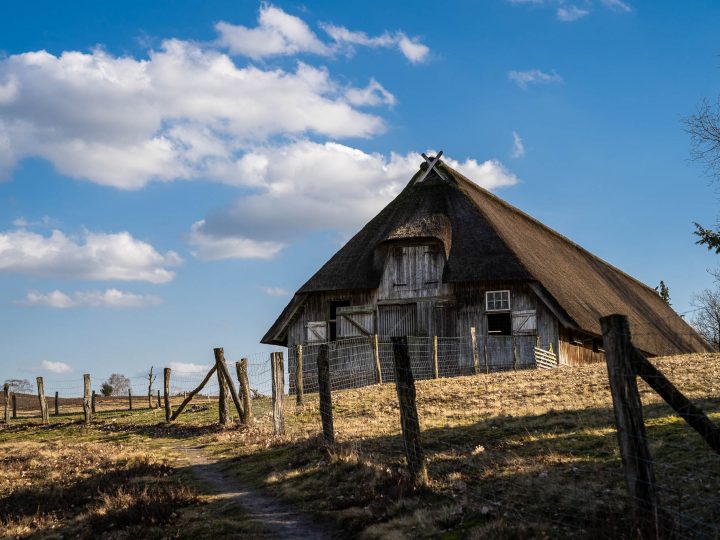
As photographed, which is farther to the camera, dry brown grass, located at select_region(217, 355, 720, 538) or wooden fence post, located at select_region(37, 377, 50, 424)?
wooden fence post, located at select_region(37, 377, 50, 424)

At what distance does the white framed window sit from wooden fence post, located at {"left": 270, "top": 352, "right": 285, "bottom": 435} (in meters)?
14.2

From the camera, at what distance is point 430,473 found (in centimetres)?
1060

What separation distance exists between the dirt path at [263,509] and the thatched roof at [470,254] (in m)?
17.7

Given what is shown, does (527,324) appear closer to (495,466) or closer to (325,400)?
(325,400)

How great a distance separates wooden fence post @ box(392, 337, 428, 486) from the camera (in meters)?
9.85

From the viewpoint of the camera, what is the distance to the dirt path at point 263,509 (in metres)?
9.23

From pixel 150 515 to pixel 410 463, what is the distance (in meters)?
4.03

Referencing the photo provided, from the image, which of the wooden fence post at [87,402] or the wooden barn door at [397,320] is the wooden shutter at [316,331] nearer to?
the wooden barn door at [397,320]

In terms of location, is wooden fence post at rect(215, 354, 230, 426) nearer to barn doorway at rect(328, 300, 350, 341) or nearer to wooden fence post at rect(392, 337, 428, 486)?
barn doorway at rect(328, 300, 350, 341)

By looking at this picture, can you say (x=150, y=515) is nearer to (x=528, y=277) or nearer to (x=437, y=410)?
(x=437, y=410)

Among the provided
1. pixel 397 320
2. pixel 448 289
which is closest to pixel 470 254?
pixel 448 289

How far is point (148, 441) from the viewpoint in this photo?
21.0 m

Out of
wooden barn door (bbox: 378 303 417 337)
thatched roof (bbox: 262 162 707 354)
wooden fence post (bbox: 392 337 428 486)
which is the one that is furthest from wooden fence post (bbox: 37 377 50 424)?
wooden fence post (bbox: 392 337 428 486)

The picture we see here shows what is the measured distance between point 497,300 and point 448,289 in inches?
87.1
